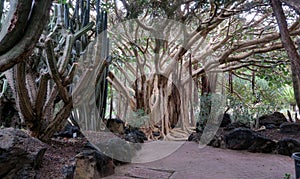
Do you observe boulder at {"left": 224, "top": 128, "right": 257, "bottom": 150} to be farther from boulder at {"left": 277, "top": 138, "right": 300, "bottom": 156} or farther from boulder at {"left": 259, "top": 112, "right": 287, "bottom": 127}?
boulder at {"left": 259, "top": 112, "right": 287, "bottom": 127}

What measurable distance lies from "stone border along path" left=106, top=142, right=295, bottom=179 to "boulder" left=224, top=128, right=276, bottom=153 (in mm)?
161

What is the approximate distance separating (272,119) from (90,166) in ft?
18.5

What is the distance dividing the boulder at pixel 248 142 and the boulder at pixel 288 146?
0.12 metres

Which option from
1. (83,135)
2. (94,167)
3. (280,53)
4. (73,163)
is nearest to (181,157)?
(83,135)

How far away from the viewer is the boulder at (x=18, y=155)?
1905 millimetres

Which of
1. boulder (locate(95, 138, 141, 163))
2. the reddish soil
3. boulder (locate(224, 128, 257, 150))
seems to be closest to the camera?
the reddish soil

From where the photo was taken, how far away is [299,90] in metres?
2.54

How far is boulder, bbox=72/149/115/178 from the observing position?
2352 millimetres

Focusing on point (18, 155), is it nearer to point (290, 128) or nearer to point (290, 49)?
point (290, 49)

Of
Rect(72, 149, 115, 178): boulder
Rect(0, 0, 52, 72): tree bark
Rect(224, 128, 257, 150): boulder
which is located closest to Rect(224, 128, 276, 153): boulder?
Rect(224, 128, 257, 150): boulder

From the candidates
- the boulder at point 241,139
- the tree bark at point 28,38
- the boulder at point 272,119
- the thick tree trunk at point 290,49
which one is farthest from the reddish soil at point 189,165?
the boulder at point 272,119

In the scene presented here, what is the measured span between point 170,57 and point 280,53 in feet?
9.92

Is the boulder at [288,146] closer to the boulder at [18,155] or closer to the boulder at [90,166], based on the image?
the boulder at [90,166]

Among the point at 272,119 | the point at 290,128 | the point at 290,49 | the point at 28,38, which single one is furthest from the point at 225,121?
the point at 28,38
